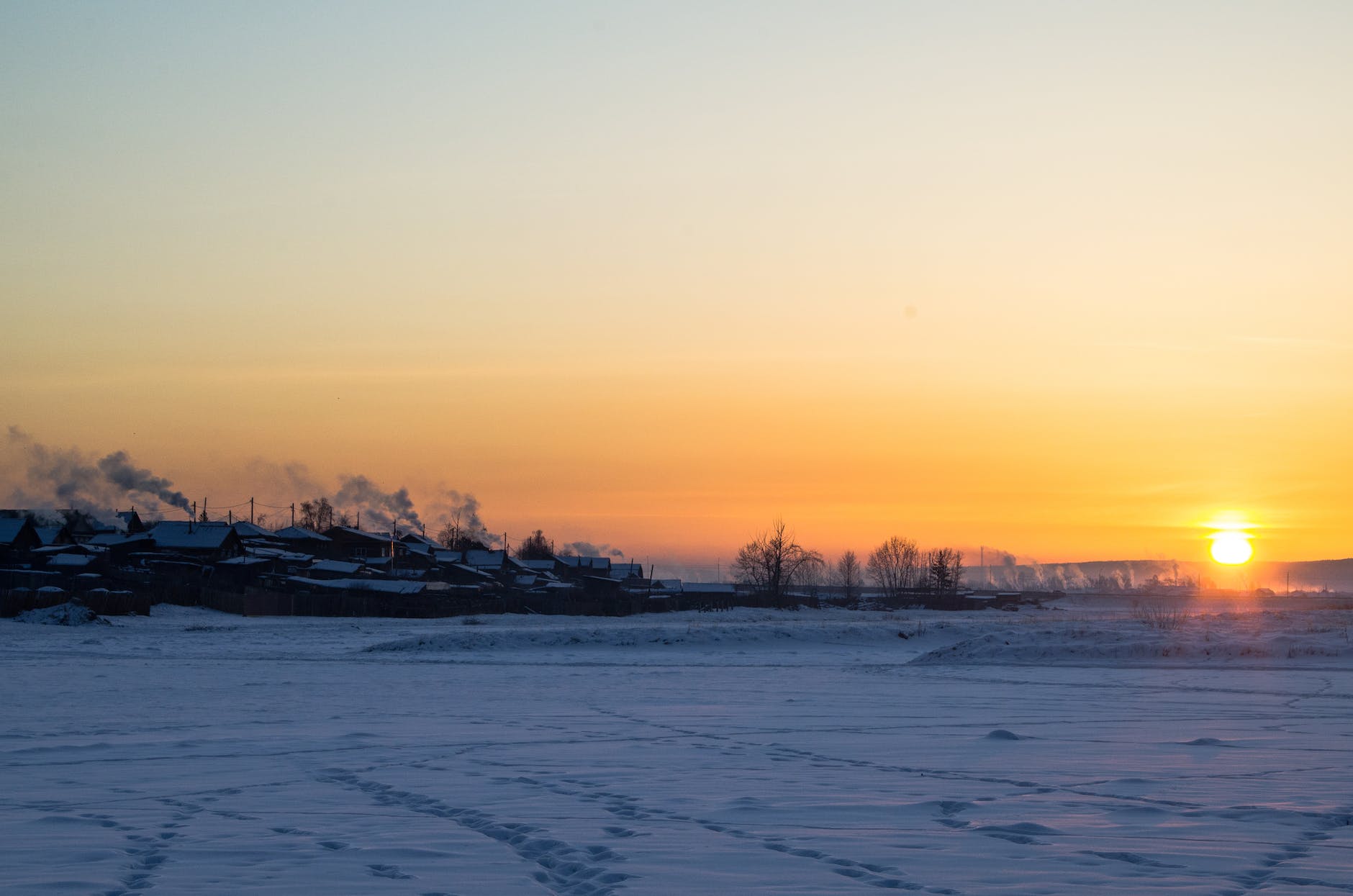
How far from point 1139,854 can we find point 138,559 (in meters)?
88.7

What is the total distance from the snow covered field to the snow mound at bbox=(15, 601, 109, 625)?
1110 inches

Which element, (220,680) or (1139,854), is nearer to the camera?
(1139,854)

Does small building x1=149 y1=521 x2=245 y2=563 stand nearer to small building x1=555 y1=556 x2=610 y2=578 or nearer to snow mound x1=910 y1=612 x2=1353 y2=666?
small building x1=555 y1=556 x2=610 y2=578

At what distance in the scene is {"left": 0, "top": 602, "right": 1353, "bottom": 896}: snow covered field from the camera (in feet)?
21.7

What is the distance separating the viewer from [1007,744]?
41.0 feet

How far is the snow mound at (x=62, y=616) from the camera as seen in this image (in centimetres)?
4900

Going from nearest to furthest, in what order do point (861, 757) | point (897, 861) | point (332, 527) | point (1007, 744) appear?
point (897, 861) → point (861, 757) → point (1007, 744) → point (332, 527)

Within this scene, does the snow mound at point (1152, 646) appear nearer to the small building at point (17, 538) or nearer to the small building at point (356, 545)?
the small building at point (17, 538)

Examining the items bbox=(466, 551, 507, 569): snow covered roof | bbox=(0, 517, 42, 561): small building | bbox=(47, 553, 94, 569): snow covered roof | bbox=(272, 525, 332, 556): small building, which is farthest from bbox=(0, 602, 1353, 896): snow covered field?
bbox=(466, 551, 507, 569): snow covered roof

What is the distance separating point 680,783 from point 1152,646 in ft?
67.8

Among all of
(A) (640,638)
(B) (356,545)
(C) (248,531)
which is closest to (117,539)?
(C) (248,531)

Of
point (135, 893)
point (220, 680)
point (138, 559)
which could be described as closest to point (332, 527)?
point (138, 559)

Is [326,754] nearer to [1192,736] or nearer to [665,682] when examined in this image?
[1192,736]

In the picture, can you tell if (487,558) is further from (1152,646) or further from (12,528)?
(1152,646)
